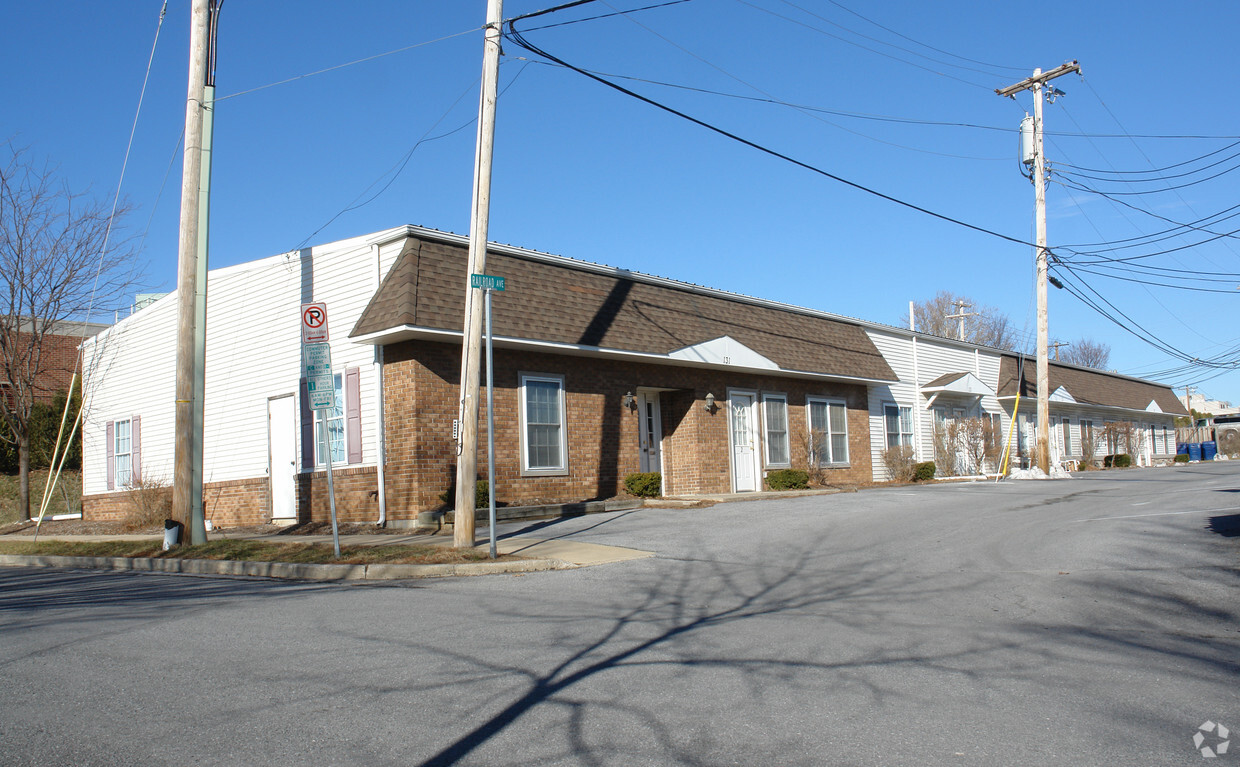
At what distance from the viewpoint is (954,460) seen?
98.6 ft

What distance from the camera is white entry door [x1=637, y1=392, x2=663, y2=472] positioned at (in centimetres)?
2006

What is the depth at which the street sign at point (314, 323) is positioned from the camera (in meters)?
11.3

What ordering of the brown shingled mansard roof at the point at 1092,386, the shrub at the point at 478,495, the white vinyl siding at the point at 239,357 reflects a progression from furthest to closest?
the brown shingled mansard roof at the point at 1092,386 < the white vinyl siding at the point at 239,357 < the shrub at the point at 478,495

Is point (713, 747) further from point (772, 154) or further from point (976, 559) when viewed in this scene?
point (772, 154)

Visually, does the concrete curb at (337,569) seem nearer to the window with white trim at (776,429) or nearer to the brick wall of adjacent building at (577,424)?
the brick wall of adjacent building at (577,424)

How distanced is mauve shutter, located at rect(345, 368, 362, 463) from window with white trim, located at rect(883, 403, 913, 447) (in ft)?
57.0

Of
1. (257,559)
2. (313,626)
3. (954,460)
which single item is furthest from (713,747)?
(954,460)

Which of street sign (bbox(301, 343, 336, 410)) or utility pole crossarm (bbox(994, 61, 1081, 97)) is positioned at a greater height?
utility pole crossarm (bbox(994, 61, 1081, 97))

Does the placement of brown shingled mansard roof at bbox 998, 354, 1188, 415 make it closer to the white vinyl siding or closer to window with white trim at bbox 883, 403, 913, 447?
window with white trim at bbox 883, 403, 913, 447

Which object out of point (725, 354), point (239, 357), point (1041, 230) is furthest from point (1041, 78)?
point (239, 357)

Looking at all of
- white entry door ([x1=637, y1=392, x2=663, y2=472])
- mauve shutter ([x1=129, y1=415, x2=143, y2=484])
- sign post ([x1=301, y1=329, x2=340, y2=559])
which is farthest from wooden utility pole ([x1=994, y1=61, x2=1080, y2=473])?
mauve shutter ([x1=129, y1=415, x2=143, y2=484])

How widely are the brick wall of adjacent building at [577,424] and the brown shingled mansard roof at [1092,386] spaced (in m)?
13.7

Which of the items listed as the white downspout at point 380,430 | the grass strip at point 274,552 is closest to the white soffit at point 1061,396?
the white downspout at point 380,430

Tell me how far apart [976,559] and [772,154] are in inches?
310
